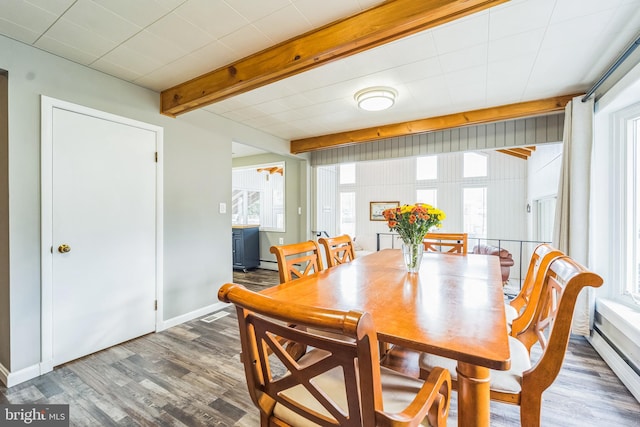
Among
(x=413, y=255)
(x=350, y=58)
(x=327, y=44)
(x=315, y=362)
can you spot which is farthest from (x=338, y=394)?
(x=350, y=58)

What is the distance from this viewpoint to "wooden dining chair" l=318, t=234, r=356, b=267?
7.42ft

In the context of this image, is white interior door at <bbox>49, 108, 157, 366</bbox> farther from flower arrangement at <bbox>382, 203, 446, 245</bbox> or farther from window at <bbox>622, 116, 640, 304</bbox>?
window at <bbox>622, 116, 640, 304</bbox>

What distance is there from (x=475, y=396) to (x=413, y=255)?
38.3 inches

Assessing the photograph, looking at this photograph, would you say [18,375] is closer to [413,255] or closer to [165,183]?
[165,183]

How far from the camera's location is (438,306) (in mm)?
1190

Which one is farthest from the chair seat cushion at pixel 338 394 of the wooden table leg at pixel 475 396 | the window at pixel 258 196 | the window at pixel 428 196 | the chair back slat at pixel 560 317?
the window at pixel 428 196

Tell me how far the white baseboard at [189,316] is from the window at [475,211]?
6.76 metres

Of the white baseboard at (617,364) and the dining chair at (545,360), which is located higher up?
the dining chair at (545,360)

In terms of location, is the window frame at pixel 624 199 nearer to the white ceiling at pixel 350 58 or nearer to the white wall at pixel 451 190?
the white ceiling at pixel 350 58

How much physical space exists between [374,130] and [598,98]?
2214 mm

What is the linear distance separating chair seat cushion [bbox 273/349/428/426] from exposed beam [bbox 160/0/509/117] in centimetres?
167

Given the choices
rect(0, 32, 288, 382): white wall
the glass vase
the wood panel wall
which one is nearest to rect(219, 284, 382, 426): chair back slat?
the glass vase

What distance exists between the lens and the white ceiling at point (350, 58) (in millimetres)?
1604

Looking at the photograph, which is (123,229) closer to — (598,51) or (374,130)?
(374,130)
